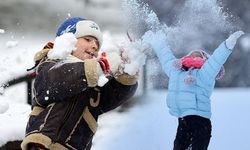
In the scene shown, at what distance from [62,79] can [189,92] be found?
45 cm

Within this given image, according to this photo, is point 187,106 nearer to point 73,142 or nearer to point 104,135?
point 73,142

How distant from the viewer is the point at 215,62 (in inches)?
46.1

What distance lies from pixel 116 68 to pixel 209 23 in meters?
0.45

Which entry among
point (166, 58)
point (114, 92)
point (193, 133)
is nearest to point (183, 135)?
point (193, 133)

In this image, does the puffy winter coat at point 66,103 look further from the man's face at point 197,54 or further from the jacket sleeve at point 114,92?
the man's face at point 197,54

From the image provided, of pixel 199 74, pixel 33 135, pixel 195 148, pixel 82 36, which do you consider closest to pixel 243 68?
pixel 199 74

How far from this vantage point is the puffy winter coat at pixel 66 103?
872mm

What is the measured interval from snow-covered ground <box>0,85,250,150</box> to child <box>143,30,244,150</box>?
5 cm

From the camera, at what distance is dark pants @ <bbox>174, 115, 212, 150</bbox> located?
4.08ft

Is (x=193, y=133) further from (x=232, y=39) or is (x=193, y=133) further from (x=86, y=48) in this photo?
A: (x=86, y=48)

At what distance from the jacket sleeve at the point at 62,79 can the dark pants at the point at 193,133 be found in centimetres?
44

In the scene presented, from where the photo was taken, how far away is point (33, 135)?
0.91 m

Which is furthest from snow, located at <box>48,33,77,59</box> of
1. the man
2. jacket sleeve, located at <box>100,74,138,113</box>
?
jacket sleeve, located at <box>100,74,138,113</box>

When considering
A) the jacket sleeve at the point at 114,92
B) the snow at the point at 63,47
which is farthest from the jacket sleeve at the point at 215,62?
the snow at the point at 63,47
